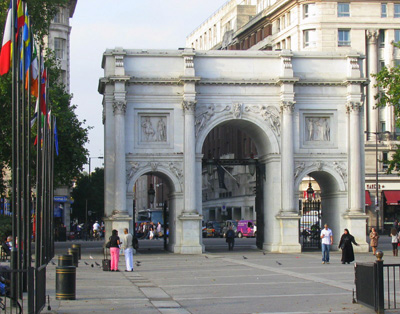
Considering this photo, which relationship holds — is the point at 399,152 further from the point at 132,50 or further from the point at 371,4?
the point at 371,4

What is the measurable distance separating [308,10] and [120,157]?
4631cm

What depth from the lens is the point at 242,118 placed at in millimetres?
51344

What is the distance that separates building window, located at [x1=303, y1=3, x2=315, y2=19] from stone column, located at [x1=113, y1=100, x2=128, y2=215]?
148ft

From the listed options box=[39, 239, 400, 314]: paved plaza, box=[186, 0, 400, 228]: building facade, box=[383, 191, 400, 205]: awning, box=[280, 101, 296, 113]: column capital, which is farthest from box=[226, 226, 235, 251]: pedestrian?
box=[383, 191, 400, 205]: awning

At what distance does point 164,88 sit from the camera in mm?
51062

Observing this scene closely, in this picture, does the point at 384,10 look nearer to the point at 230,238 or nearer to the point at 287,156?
the point at 287,156

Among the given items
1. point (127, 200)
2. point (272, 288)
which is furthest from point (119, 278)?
point (127, 200)

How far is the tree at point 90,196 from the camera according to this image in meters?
114

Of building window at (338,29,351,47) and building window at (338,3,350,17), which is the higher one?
building window at (338,3,350,17)

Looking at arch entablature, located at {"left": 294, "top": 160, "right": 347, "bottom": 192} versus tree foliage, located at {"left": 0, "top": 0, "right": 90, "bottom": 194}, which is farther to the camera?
arch entablature, located at {"left": 294, "top": 160, "right": 347, "bottom": 192}

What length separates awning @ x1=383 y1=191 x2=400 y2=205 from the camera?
3408 inches

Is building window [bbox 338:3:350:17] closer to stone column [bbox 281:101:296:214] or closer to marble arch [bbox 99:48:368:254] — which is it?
marble arch [bbox 99:48:368:254]

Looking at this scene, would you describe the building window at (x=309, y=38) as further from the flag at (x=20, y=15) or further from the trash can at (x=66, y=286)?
the trash can at (x=66, y=286)

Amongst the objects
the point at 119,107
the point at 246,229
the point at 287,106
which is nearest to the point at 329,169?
the point at 287,106
